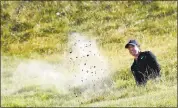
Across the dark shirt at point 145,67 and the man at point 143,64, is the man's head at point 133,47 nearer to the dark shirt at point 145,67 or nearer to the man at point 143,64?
the man at point 143,64

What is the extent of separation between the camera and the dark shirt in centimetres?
1672

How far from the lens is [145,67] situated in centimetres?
1712

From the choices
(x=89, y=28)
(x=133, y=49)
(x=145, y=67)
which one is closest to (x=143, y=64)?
(x=145, y=67)

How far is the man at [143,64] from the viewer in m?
16.7

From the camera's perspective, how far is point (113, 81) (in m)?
27.2

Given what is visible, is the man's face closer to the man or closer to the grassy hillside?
the man

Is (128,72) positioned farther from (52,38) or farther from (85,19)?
(85,19)

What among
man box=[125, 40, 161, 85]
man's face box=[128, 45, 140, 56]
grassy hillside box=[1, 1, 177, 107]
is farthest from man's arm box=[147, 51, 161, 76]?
grassy hillside box=[1, 1, 177, 107]

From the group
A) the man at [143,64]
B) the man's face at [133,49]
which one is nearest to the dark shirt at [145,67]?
the man at [143,64]

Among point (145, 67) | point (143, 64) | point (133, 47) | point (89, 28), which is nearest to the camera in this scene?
point (133, 47)

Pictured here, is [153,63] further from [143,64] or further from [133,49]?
[133,49]

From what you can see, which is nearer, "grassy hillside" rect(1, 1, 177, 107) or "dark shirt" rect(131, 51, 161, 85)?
"dark shirt" rect(131, 51, 161, 85)

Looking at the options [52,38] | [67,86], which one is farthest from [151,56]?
[52,38]

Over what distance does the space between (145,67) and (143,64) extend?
0.19m
